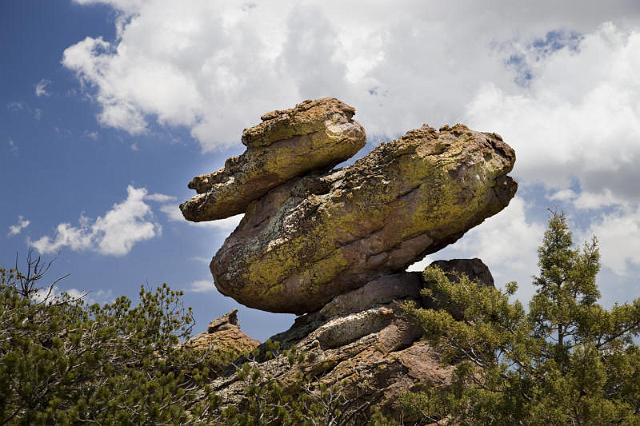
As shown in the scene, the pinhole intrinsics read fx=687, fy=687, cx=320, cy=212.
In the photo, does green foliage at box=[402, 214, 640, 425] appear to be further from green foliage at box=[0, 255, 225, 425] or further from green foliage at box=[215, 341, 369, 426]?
green foliage at box=[0, 255, 225, 425]

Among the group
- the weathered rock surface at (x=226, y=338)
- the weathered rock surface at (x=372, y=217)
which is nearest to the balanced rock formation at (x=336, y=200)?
the weathered rock surface at (x=372, y=217)

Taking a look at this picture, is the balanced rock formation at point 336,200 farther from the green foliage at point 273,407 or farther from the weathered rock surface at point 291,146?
the green foliage at point 273,407

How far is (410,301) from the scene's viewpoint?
25812 mm

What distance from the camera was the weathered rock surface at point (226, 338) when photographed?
3173cm

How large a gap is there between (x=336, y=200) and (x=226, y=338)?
9.60 meters

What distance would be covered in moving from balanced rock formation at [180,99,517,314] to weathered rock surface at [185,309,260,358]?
263 centimetres

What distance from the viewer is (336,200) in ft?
91.9

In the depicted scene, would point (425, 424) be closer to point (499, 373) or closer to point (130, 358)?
point (499, 373)

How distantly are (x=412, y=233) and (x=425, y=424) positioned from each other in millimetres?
7480

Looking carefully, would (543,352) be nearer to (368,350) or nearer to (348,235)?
(368,350)

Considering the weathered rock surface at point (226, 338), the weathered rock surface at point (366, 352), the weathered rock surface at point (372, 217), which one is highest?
the weathered rock surface at point (372, 217)

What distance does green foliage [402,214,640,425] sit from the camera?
1902 cm

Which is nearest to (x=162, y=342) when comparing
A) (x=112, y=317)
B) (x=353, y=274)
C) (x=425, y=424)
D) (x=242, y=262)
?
(x=112, y=317)

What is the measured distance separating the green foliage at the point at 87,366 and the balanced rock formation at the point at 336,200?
4.97 meters
